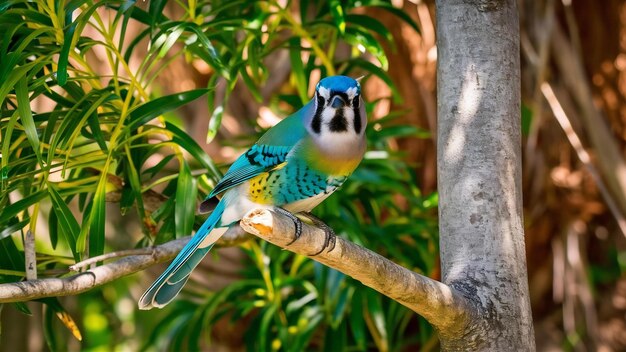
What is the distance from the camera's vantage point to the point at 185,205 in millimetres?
2307

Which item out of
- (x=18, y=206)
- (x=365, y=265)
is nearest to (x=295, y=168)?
(x=365, y=265)

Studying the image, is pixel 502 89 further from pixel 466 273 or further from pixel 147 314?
pixel 147 314

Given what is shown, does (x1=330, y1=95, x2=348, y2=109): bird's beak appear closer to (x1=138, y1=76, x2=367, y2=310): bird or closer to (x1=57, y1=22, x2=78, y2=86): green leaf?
(x1=138, y1=76, x2=367, y2=310): bird

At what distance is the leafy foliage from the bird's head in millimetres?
299

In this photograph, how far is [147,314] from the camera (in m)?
4.56

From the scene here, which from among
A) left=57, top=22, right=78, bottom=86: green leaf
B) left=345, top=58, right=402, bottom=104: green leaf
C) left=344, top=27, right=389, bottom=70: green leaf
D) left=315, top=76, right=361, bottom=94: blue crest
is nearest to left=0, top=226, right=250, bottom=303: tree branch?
left=57, top=22, right=78, bottom=86: green leaf

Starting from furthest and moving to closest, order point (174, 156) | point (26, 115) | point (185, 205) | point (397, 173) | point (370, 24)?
1. point (397, 173)
2. point (370, 24)
3. point (174, 156)
4. point (185, 205)
5. point (26, 115)

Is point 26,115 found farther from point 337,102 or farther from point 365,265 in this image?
point 365,265

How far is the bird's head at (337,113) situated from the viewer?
6.75 ft

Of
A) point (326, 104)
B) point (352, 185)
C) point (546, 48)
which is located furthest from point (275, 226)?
point (546, 48)

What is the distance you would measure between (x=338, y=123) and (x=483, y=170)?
Result: 14.1 inches

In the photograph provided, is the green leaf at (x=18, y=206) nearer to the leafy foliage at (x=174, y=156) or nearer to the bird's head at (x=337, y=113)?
the leafy foliage at (x=174, y=156)

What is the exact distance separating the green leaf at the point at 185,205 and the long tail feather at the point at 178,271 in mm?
109

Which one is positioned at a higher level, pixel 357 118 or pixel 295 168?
pixel 357 118
